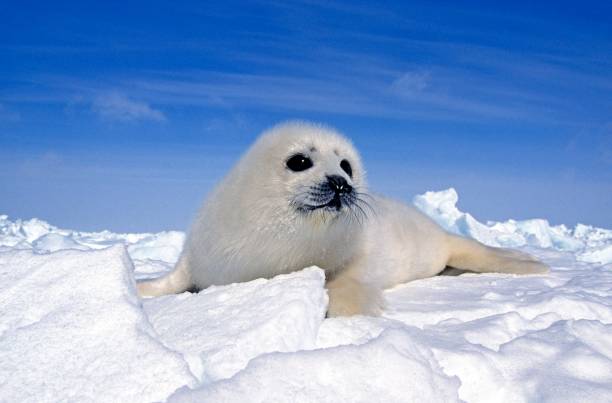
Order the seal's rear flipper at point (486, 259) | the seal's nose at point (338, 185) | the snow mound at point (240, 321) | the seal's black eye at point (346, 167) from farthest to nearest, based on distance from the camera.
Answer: the seal's rear flipper at point (486, 259) → the seal's black eye at point (346, 167) → the seal's nose at point (338, 185) → the snow mound at point (240, 321)

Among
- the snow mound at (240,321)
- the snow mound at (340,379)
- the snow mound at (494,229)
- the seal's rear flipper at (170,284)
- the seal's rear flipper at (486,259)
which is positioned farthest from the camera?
the snow mound at (494,229)

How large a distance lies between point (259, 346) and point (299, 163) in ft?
4.90

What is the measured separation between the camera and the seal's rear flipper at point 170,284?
372 centimetres

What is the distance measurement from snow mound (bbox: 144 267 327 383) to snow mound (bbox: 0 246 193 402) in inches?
5.7

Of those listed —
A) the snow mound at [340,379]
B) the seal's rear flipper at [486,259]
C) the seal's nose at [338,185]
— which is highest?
the seal's nose at [338,185]

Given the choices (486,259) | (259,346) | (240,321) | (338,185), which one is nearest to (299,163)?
(338,185)

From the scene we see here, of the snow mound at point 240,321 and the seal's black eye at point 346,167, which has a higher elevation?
the seal's black eye at point 346,167

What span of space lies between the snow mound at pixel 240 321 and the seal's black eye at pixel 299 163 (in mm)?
707

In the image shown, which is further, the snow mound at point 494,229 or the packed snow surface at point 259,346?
the snow mound at point 494,229

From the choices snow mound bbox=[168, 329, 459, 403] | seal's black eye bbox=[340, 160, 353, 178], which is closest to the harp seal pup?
seal's black eye bbox=[340, 160, 353, 178]

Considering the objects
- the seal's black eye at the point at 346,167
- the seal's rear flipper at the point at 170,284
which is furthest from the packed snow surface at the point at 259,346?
the seal's black eye at the point at 346,167

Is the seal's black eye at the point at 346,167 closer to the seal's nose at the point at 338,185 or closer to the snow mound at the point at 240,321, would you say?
the seal's nose at the point at 338,185

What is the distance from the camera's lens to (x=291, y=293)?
248cm

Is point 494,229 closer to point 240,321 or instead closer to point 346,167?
point 346,167
